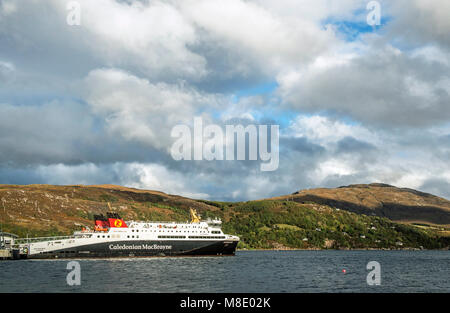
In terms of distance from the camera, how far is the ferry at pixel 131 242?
117625 mm

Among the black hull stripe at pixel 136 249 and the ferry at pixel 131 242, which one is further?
the ferry at pixel 131 242

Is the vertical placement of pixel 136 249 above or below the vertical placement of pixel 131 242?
below

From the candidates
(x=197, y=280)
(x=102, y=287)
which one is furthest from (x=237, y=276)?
(x=102, y=287)

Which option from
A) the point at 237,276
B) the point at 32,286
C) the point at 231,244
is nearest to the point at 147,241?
the point at 231,244

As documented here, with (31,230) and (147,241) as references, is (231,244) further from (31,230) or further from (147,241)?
(31,230)

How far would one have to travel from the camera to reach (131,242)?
391 ft

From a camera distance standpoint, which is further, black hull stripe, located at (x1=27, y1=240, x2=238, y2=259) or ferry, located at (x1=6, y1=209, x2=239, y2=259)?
ferry, located at (x1=6, y1=209, x2=239, y2=259)

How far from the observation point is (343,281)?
7619 centimetres

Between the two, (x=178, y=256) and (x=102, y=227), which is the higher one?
(x=102, y=227)

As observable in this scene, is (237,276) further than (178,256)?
No

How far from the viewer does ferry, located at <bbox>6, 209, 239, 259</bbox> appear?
4631 inches
